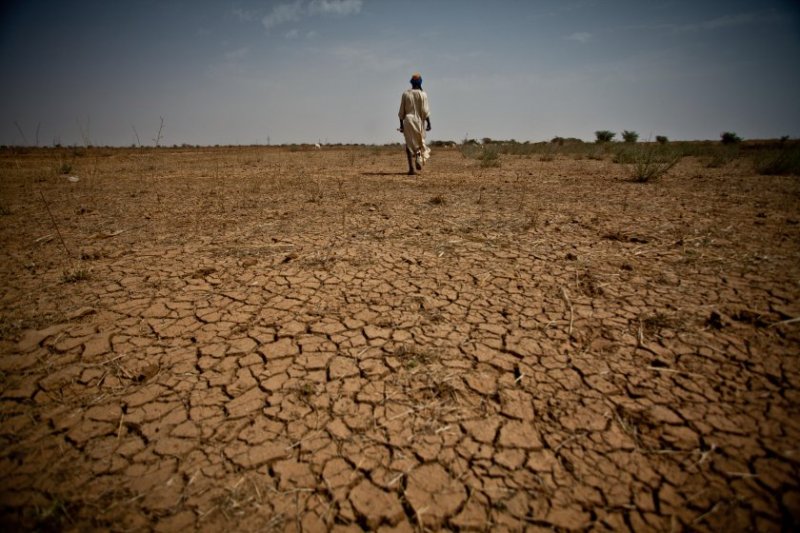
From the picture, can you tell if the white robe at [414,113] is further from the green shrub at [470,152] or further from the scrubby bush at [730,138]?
the scrubby bush at [730,138]

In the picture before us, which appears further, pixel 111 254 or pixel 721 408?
pixel 111 254

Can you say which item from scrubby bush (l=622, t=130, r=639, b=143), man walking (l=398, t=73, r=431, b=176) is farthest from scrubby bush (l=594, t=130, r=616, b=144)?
man walking (l=398, t=73, r=431, b=176)

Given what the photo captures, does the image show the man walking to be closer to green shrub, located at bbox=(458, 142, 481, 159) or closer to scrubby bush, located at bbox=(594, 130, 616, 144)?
green shrub, located at bbox=(458, 142, 481, 159)

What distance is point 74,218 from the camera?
3.99 metres

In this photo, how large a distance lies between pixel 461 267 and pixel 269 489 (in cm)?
191

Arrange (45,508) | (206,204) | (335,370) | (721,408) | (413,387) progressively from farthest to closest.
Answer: (206,204) < (335,370) < (413,387) < (721,408) < (45,508)

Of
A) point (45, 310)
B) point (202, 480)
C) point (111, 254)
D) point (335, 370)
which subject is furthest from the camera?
point (111, 254)

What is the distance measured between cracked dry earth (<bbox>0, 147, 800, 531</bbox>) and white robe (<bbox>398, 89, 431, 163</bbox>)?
13.7 feet

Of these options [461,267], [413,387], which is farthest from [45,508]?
[461,267]

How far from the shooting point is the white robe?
648cm

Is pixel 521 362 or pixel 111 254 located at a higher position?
pixel 111 254

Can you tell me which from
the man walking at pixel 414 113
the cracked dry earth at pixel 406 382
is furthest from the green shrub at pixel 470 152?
the cracked dry earth at pixel 406 382

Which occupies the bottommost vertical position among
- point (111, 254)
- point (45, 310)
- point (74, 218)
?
point (45, 310)

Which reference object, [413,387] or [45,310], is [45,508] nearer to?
[413,387]
